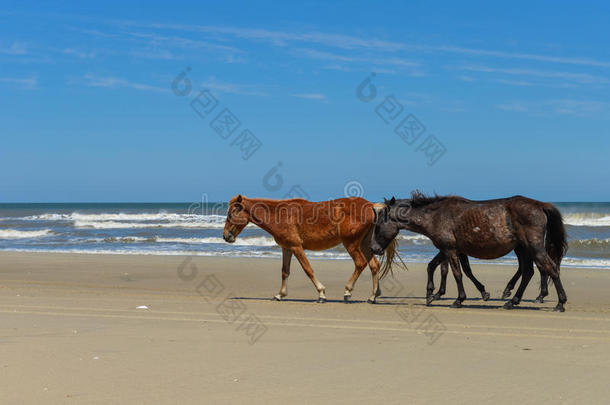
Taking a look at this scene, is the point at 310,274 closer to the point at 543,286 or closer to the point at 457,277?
the point at 457,277

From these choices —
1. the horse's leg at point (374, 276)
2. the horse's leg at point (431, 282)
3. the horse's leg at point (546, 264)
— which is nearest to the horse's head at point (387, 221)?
the horse's leg at point (374, 276)

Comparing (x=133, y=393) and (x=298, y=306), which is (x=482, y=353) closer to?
(x=133, y=393)

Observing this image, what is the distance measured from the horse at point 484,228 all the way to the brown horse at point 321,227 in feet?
1.27

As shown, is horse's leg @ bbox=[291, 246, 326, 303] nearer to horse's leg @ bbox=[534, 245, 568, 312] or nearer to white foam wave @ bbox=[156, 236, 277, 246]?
horse's leg @ bbox=[534, 245, 568, 312]

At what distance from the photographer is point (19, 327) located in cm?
743

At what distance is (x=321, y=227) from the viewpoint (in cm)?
1077

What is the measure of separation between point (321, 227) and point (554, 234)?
374cm

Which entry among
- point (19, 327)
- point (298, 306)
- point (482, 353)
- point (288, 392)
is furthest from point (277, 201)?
point (288, 392)

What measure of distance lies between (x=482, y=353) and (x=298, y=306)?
4.20 meters

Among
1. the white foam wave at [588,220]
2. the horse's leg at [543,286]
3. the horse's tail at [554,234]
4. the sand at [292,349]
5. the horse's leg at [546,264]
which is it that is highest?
the white foam wave at [588,220]

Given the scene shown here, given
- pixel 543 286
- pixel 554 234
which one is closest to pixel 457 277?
pixel 543 286

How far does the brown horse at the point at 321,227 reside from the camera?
10656mm

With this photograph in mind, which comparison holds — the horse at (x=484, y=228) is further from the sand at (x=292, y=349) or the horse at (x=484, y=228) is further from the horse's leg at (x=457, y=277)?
the sand at (x=292, y=349)

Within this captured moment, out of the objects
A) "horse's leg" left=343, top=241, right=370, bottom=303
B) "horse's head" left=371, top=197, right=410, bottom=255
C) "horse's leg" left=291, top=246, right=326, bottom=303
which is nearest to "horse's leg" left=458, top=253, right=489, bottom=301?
"horse's head" left=371, top=197, right=410, bottom=255
